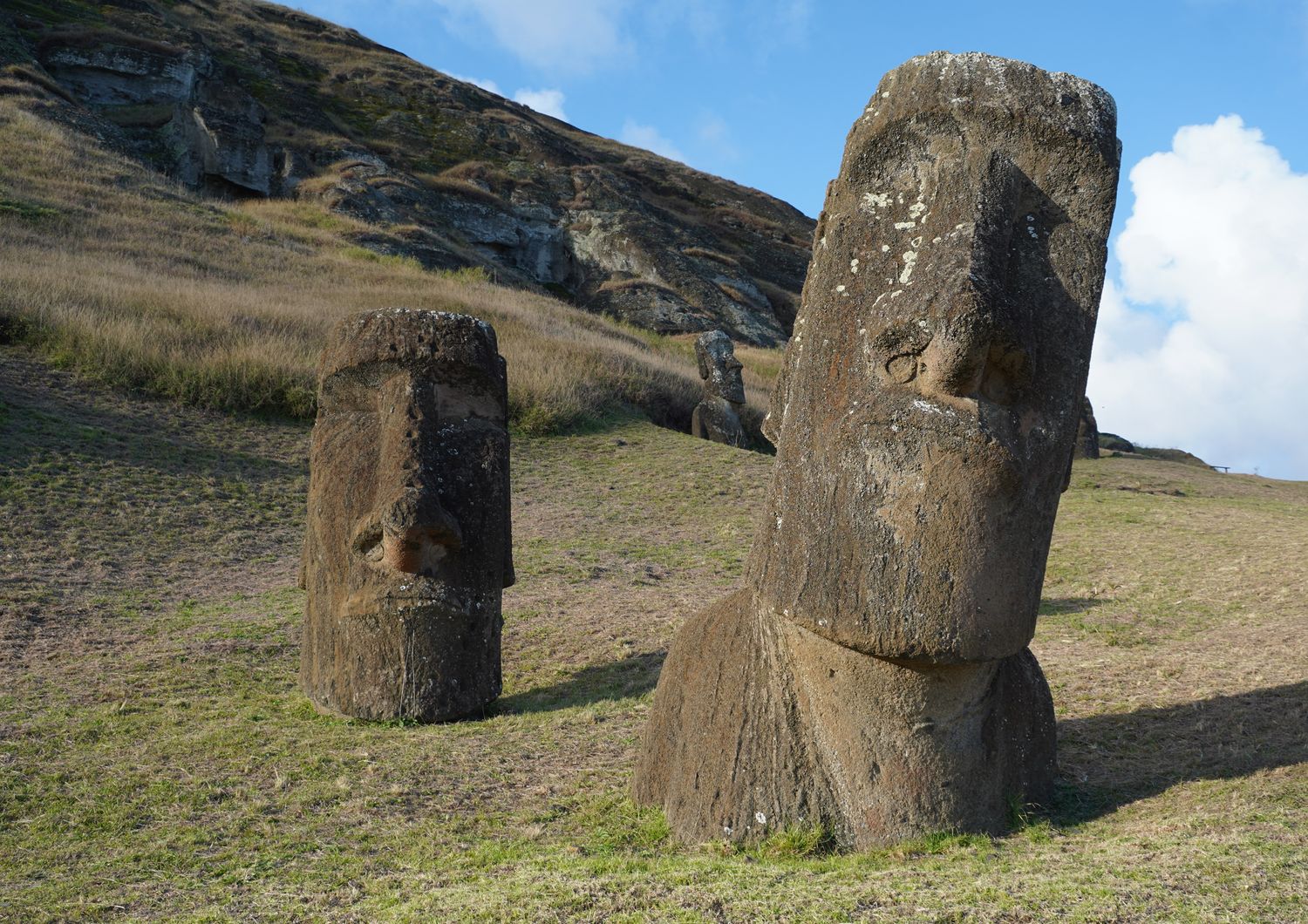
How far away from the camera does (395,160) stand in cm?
4128

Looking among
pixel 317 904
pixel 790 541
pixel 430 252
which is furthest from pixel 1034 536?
pixel 430 252

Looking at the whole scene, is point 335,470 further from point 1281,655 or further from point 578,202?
point 578,202

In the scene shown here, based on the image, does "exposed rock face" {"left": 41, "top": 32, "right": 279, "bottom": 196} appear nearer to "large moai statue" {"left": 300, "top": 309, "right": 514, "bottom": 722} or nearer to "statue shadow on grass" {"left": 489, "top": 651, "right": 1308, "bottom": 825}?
"large moai statue" {"left": 300, "top": 309, "right": 514, "bottom": 722}

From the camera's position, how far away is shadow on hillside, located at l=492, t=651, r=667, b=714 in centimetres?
736

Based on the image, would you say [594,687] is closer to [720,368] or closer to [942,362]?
[942,362]

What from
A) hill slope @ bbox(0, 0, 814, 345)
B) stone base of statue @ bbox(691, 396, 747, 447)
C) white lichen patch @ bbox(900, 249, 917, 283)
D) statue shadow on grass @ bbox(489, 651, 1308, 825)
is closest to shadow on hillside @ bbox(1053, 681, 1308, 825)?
statue shadow on grass @ bbox(489, 651, 1308, 825)

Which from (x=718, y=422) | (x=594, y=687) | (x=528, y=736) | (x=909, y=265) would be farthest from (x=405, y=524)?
(x=718, y=422)

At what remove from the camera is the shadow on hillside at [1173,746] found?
4.87 metres

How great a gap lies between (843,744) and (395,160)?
39.9 m

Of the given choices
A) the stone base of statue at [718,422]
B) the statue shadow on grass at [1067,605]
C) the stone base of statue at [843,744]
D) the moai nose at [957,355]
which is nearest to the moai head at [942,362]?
the moai nose at [957,355]

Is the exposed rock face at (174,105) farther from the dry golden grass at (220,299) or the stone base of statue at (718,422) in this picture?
the stone base of statue at (718,422)

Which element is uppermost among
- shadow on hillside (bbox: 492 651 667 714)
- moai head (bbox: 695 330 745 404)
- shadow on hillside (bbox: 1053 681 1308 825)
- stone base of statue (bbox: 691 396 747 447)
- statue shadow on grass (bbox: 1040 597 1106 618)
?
moai head (bbox: 695 330 745 404)

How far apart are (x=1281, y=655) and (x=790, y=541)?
436 centimetres

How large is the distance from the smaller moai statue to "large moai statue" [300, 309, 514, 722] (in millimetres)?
12063
